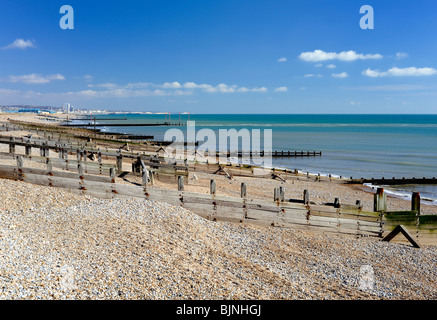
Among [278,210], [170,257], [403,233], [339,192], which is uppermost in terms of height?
[278,210]

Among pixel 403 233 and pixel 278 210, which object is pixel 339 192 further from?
pixel 278 210

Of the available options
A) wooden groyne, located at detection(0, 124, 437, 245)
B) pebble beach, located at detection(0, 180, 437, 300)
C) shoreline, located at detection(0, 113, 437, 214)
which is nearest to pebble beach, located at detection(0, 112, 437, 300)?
pebble beach, located at detection(0, 180, 437, 300)

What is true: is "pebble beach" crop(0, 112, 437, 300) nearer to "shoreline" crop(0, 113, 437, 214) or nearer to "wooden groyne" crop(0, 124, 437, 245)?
"wooden groyne" crop(0, 124, 437, 245)

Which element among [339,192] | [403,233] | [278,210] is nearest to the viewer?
[403,233]

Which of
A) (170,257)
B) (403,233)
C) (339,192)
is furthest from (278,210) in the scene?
(339,192)

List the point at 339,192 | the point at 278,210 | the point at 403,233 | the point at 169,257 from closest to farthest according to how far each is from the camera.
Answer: the point at 169,257 < the point at 403,233 < the point at 278,210 < the point at 339,192

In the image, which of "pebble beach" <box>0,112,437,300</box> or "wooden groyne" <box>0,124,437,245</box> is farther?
"wooden groyne" <box>0,124,437,245</box>

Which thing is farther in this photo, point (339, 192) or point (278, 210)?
point (339, 192)

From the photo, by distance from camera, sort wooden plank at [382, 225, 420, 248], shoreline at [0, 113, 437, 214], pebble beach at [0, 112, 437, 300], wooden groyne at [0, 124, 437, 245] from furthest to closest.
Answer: shoreline at [0, 113, 437, 214]
wooden groyne at [0, 124, 437, 245]
wooden plank at [382, 225, 420, 248]
pebble beach at [0, 112, 437, 300]

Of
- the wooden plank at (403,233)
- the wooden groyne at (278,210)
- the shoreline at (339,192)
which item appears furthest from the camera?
the shoreline at (339,192)

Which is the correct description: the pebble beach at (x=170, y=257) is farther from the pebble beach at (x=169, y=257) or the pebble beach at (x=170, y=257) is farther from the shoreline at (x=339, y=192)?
the shoreline at (x=339, y=192)

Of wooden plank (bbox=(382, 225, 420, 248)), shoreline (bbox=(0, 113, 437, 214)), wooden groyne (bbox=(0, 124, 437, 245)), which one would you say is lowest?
shoreline (bbox=(0, 113, 437, 214))

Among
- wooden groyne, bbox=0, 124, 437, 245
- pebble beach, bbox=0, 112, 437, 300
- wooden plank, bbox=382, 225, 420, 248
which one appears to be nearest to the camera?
pebble beach, bbox=0, 112, 437, 300

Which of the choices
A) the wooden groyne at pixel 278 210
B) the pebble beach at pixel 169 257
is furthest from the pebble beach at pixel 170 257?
the wooden groyne at pixel 278 210
